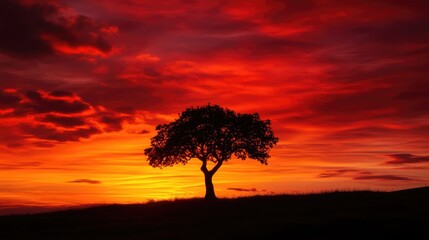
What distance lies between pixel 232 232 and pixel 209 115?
33496 millimetres

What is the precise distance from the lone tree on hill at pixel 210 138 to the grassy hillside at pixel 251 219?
7.70 metres

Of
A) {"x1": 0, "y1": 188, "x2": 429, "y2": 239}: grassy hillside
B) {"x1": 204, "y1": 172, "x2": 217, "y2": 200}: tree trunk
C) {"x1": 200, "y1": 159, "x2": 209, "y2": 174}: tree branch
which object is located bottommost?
{"x1": 0, "y1": 188, "x2": 429, "y2": 239}: grassy hillside

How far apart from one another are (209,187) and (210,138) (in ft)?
21.7

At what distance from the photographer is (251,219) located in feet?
153

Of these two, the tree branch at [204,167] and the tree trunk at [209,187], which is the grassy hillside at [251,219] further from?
the tree branch at [204,167]

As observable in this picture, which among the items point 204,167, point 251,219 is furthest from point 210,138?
point 251,219

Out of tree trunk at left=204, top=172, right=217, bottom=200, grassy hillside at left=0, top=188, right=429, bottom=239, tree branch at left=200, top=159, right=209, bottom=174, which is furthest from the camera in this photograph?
tree branch at left=200, top=159, right=209, bottom=174

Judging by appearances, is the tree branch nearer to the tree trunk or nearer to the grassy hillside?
the tree trunk

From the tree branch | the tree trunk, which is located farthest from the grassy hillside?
the tree branch

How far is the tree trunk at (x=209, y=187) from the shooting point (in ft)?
221

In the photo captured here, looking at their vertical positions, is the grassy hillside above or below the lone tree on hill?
below

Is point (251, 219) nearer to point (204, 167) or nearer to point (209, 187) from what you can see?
point (209, 187)

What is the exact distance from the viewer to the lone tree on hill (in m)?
69.6

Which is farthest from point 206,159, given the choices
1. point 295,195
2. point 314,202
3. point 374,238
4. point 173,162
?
point 374,238
